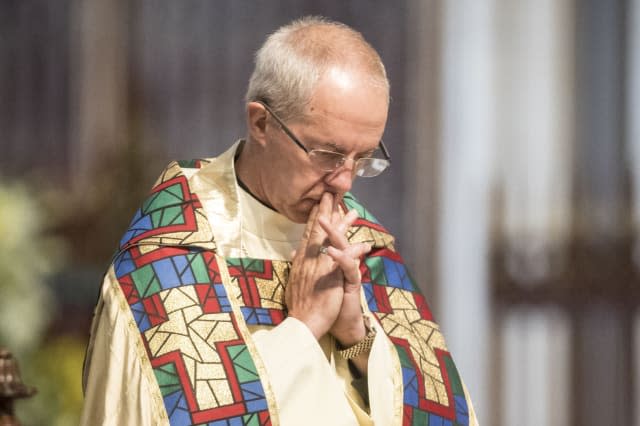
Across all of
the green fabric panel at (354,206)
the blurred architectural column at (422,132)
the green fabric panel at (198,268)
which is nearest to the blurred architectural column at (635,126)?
the blurred architectural column at (422,132)

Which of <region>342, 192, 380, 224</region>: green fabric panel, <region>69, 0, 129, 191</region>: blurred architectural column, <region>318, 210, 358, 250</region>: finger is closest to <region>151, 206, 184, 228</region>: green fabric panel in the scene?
<region>318, 210, 358, 250</region>: finger

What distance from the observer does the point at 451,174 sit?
7.07 m

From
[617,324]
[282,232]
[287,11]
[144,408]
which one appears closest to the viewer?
[144,408]

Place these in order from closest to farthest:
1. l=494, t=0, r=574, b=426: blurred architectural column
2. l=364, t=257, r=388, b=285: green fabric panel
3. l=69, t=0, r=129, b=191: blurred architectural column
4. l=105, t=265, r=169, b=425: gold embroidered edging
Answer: l=105, t=265, r=169, b=425: gold embroidered edging → l=364, t=257, r=388, b=285: green fabric panel → l=494, t=0, r=574, b=426: blurred architectural column → l=69, t=0, r=129, b=191: blurred architectural column

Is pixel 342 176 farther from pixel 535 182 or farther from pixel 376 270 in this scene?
pixel 535 182

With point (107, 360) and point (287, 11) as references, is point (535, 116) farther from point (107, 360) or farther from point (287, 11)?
point (107, 360)

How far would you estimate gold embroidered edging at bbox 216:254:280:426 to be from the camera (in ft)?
9.54

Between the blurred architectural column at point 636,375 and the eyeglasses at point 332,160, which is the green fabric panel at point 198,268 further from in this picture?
the blurred architectural column at point 636,375

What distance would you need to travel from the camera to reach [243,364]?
2926 mm

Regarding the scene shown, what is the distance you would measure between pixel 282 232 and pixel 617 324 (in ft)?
13.5

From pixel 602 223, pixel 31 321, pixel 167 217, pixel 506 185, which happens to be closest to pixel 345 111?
pixel 167 217

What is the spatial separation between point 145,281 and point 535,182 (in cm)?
439

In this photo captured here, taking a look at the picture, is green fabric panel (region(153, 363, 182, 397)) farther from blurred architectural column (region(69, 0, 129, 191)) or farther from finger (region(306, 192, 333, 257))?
blurred architectural column (region(69, 0, 129, 191))

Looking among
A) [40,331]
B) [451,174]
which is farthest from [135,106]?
[40,331]
